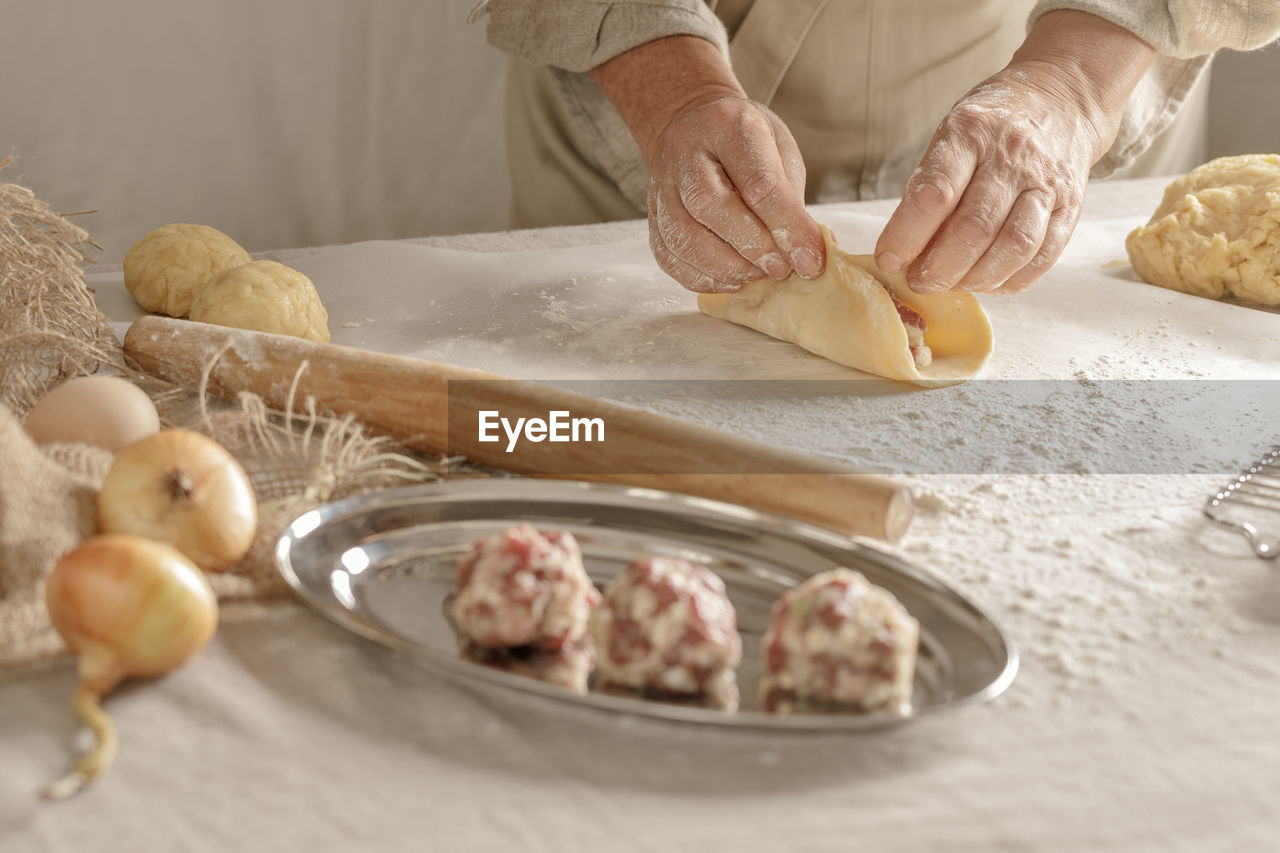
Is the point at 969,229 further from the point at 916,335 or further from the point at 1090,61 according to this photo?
the point at 1090,61

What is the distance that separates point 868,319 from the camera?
1592 millimetres

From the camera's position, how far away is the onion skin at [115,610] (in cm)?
75

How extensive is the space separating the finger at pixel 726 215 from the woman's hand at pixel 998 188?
0.56ft

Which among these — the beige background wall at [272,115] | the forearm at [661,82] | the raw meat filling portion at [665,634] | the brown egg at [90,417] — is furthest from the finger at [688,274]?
the beige background wall at [272,115]

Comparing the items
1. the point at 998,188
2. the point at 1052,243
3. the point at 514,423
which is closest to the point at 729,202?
the point at 998,188

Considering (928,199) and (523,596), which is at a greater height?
(928,199)

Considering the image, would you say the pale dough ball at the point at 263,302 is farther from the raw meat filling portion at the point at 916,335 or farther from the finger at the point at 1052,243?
the finger at the point at 1052,243

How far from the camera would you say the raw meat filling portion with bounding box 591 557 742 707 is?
75 cm

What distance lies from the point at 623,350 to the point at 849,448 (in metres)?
0.46

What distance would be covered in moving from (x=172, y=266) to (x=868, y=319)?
3.54 feet

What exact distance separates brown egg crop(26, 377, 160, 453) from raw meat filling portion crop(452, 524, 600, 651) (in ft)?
1.48

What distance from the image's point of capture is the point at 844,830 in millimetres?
693

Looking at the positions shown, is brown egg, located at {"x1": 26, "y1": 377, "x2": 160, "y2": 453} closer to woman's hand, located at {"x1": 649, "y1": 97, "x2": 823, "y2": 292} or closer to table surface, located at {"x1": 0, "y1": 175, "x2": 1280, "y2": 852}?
table surface, located at {"x1": 0, "y1": 175, "x2": 1280, "y2": 852}

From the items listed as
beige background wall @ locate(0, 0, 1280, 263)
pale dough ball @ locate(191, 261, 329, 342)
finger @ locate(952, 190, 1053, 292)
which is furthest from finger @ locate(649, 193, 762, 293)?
beige background wall @ locate(0, 0, 1280, 263)
